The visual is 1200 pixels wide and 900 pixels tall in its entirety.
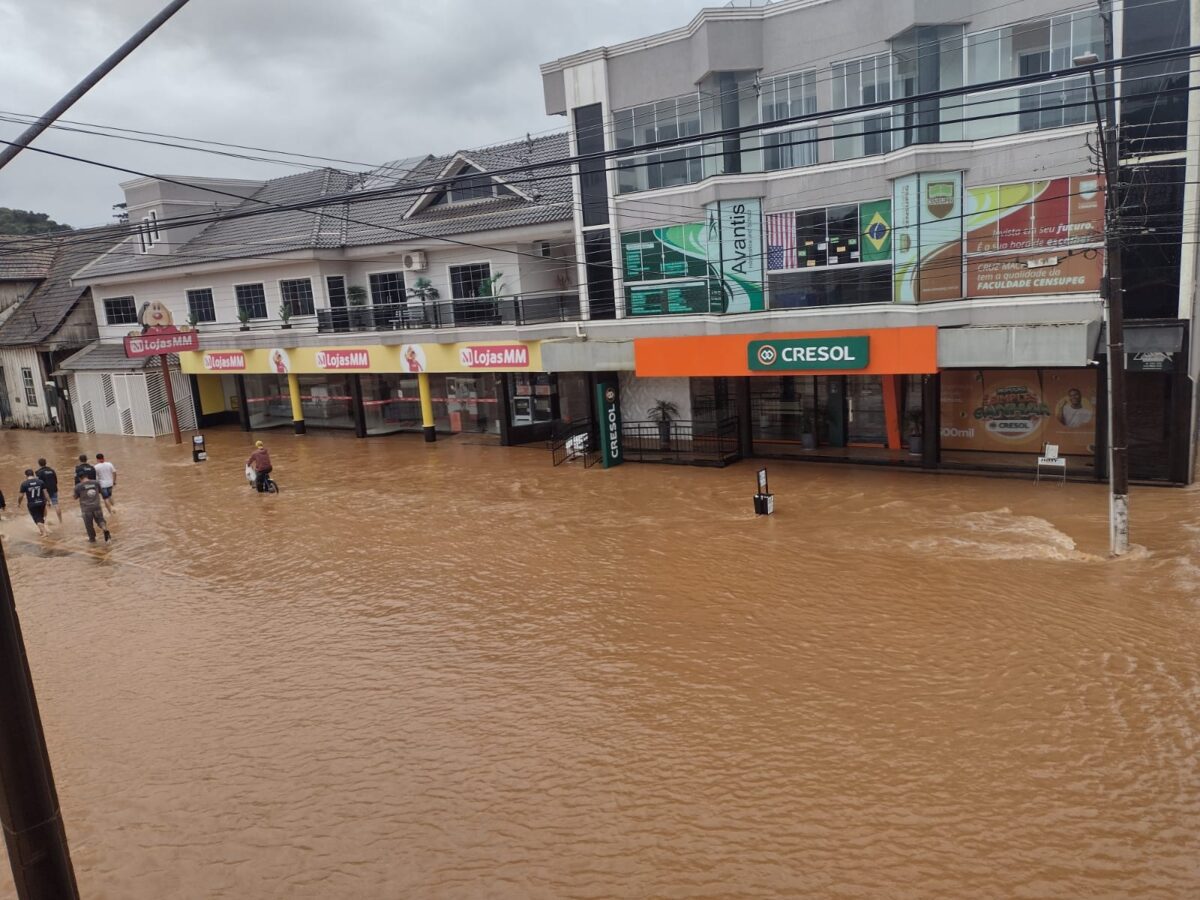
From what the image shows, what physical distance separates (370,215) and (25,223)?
146 feet

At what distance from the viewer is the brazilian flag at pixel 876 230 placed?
19609 mm

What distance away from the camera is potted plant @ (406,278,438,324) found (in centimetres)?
2866

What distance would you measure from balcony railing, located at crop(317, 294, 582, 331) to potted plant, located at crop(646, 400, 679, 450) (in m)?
3.54

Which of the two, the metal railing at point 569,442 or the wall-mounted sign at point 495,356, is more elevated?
the wall-mounted sign at point 495,356

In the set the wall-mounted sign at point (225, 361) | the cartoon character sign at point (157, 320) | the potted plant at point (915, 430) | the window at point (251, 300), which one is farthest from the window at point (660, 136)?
the cartoon character sign at point (157, 320)

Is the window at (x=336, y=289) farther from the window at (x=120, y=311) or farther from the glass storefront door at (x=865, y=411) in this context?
Result: the glass storefront door at (x=865, y=411)

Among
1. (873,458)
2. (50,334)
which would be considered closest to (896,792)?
(873,458)

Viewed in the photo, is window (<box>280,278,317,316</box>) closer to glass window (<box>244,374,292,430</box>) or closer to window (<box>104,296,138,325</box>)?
glass window (<box>244,374,292,430</box>)

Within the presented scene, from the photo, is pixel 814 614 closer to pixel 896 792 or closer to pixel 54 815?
pixel 896 792

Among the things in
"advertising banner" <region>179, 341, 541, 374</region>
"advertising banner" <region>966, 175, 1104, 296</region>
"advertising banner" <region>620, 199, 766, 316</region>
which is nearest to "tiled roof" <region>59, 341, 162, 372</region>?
"advertising banner" <region>179, 341, 541, 374</region>

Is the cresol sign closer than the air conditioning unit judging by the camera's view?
No

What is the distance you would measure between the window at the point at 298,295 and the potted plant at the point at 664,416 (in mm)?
14419

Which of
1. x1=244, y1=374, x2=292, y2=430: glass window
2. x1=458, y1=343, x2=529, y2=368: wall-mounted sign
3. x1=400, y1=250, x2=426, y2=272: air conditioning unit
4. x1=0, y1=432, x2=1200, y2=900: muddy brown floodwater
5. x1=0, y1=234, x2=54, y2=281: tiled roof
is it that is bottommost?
x1=0, y1=432, x2=1200, y2=900: muddy brown floodwater

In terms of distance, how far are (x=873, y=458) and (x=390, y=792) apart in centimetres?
1649
